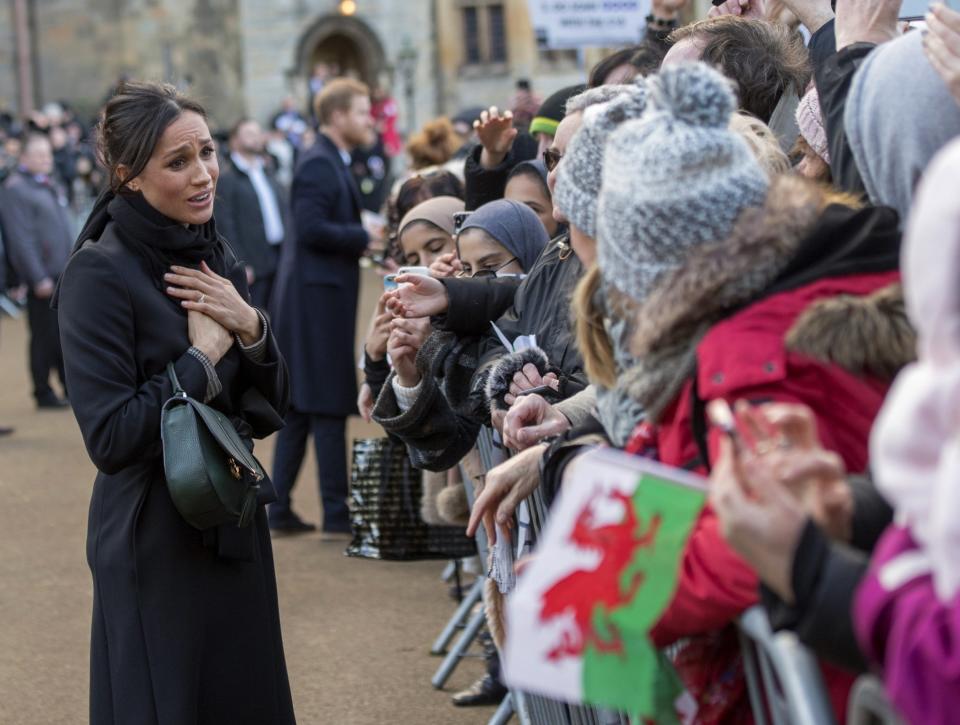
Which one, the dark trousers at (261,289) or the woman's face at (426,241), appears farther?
the dark trousers at (261,289)

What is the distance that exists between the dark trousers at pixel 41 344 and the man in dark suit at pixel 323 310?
16.3 ft

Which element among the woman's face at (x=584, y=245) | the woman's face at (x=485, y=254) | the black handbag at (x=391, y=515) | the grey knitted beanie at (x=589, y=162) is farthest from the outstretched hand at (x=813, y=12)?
the black handbag at (x=391, y=515)

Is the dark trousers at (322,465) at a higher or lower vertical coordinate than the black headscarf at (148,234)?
lower

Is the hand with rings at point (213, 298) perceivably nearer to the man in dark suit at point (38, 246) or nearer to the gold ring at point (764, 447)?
the gold ring at point (764, 447)

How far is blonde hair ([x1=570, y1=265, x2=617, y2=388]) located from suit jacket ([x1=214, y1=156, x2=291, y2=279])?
8.79 metres

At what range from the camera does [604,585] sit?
212cm

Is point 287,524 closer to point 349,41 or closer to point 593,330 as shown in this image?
point 593,330

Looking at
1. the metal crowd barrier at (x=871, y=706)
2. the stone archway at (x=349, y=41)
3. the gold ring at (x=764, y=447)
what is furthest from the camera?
the stone archway at (x=349, y=41)

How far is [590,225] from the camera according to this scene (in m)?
2.88

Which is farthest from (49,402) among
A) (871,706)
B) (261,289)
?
(871,706)

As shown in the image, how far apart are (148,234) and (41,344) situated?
9490 mm

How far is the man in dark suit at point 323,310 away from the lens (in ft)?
27.5

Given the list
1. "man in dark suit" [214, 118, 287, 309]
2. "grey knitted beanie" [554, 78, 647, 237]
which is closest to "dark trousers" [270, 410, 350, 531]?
"man in dark suit" [214, 118, 287, 309]

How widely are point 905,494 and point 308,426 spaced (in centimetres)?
687
